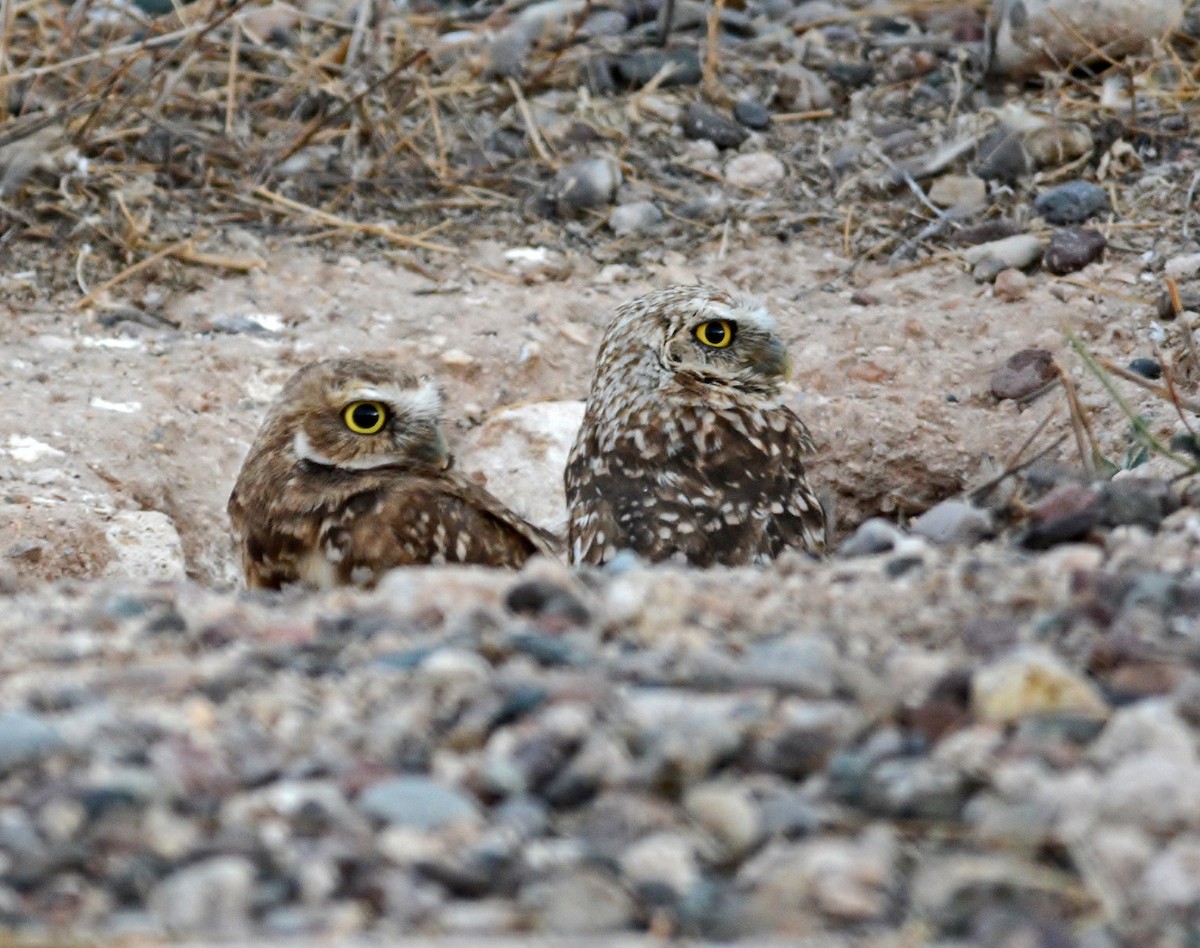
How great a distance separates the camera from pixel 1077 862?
74.7 inches

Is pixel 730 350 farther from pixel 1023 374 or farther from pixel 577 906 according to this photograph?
pixel 577 906

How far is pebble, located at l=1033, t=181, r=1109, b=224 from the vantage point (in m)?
6.41

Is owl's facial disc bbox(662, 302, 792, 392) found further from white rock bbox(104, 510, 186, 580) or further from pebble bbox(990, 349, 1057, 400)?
white rock bbox(104, 510, 186, 580)

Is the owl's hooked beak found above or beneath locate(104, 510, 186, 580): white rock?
above

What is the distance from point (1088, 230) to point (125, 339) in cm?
328

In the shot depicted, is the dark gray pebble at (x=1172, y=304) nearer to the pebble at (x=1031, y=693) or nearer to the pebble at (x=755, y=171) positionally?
the pebble at (x=755, y=171)

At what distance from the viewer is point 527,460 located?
564 centimetres

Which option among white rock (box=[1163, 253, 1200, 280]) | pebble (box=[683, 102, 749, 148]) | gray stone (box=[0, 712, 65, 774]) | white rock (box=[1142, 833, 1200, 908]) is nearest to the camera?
white rock (box=[1142, 833, 1200, 908])

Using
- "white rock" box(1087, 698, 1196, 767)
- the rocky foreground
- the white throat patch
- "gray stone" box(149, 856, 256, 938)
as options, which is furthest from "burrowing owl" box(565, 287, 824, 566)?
"gray stone" box(149, 856, 256, 938)

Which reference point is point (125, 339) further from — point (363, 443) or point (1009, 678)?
point (1009, 678)

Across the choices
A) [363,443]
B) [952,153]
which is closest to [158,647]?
[363,443]

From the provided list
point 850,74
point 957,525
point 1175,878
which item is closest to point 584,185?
point 850,74

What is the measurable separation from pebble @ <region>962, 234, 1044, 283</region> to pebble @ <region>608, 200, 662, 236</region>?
47.4 inches

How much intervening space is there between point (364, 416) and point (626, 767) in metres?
2.39
